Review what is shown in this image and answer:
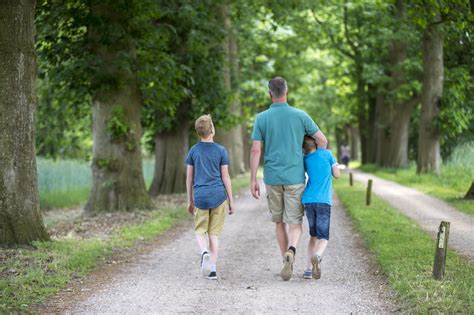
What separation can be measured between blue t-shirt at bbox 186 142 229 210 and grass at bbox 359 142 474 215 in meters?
9.04

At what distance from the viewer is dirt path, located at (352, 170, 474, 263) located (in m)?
11.6

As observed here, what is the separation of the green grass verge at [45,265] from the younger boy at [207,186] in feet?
5.16

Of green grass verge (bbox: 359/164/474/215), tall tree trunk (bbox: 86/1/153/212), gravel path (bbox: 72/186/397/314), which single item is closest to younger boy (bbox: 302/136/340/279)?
gravel path (bbox: 72/186/397/314)

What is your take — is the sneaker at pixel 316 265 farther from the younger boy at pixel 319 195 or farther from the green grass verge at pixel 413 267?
the green grass verge at pixel 413 267

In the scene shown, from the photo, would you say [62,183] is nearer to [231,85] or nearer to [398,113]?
[231,85]

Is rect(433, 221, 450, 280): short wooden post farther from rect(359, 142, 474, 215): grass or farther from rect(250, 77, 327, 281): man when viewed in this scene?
rect(359, 142, 474, 215): grass

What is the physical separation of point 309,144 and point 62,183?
19.3 meters

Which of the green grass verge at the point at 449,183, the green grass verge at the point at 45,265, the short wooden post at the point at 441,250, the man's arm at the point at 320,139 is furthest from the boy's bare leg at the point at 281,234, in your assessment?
the green grass verge at the point at 449,183

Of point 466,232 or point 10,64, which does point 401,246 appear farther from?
point 10,64

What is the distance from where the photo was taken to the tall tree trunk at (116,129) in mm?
15883

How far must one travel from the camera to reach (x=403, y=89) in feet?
109

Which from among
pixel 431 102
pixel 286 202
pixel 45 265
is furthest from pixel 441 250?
pixel 431 102

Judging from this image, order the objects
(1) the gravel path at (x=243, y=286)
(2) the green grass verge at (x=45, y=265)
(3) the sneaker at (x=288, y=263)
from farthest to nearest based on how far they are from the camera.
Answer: (3) the sneaker at (x=288, y=263) → (2) the green grass verge at (x=45, y=265) → (1) the gravel path at (x=243, y=286)

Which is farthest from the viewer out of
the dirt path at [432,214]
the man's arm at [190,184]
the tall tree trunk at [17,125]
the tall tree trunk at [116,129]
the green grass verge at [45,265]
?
the tall tree trunk at [116,129]
